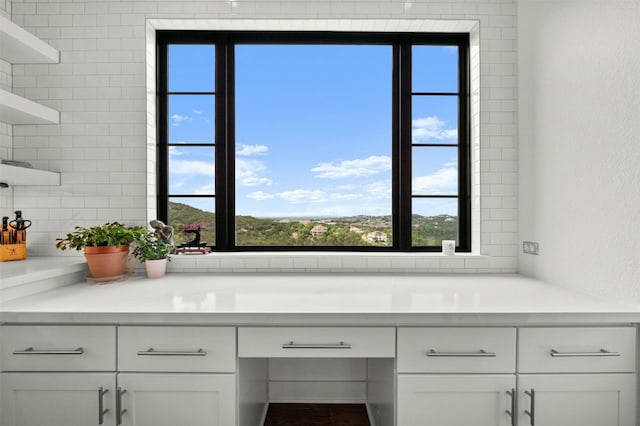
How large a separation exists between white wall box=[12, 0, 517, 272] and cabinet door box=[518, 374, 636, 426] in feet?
2.97

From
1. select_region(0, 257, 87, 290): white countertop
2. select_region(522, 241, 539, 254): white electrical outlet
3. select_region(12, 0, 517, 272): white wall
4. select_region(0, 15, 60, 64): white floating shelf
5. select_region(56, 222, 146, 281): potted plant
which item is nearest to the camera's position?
select_region(0, 257, 87, 290): white countertop

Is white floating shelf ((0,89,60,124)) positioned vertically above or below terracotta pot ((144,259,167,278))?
above

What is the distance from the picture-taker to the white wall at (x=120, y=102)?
2.15 meters

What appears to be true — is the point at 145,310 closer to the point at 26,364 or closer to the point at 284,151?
the point at 26,364

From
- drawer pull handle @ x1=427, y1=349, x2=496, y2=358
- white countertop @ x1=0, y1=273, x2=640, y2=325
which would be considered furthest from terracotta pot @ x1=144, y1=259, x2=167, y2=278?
drawer pull handle @ x1=427, y1=349, x2=496, y2=358

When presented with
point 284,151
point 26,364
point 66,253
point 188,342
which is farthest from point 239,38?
point 26,364

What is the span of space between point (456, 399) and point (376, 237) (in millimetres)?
1226

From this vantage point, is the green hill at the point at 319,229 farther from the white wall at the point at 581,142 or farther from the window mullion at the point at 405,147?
the white wall at the point at 581,142

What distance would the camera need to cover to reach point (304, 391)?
212 centimetres

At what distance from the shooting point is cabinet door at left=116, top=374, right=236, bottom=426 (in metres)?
1.34

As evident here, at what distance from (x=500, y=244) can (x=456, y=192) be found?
1.51 feet

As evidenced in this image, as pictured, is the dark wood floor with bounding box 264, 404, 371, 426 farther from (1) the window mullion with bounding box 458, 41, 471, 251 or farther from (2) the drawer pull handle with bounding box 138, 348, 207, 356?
(1) the window mullion with bounding box 458, 41, 471, 251

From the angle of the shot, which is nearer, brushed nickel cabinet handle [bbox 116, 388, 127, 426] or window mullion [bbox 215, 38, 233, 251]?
brushed nickel cabinet handle [bbox 116, 388, 127, 426]

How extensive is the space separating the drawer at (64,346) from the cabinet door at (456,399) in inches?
47.6
